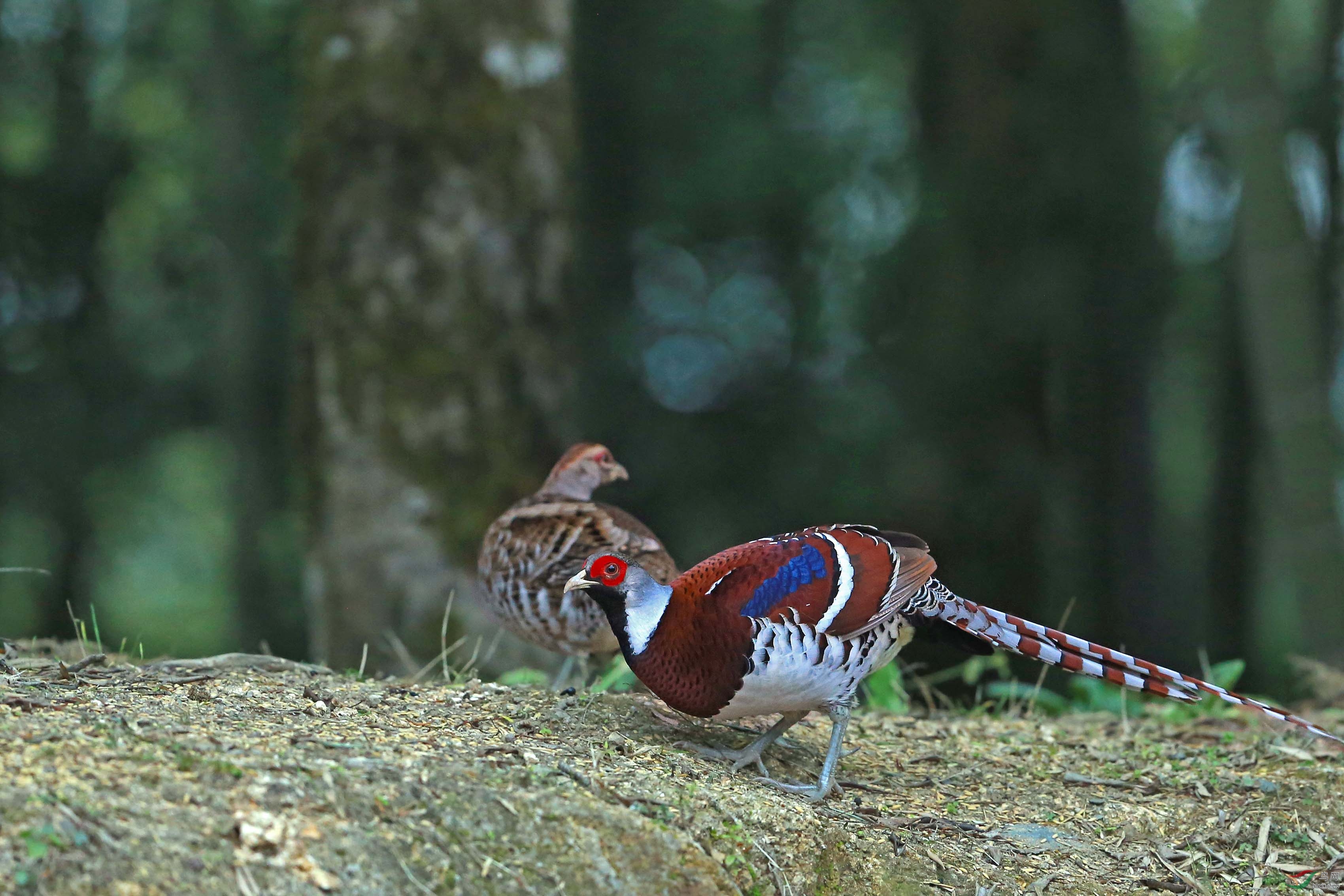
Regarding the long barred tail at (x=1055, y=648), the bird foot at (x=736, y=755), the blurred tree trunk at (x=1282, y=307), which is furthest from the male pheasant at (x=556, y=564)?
the blurred tree trunk at (x=1282, y=307)

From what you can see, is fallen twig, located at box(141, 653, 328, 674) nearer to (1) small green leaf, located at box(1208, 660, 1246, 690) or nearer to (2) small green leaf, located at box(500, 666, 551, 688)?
(2) small green leaf, located at box(500, 666, 551, 688)

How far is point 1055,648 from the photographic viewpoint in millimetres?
4223

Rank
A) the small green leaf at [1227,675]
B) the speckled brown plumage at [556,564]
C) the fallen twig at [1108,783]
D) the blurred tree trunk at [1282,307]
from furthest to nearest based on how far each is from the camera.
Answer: the blurred tree trunk at [1282,307] → the small green leaf at [1227,675] → the speckled brown plumage at [556,564] → the fallen twig at [1108,783]

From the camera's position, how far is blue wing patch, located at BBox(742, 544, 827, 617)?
3764mm

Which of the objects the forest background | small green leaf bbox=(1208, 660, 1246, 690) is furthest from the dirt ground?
the forest background

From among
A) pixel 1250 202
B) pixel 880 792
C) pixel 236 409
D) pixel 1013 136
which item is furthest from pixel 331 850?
pixel 236 409

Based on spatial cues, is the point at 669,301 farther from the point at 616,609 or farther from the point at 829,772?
the point at 829,772

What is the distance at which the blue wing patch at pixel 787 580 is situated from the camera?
3764 millimetres

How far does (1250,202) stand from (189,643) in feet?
53.6

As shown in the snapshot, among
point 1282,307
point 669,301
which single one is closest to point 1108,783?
point 1282,307

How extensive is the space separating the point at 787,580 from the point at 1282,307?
17.9 ft

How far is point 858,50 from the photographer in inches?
604

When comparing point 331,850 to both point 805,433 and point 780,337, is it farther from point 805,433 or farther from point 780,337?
point 780,337

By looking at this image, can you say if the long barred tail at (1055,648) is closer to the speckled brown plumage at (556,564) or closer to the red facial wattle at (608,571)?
the red facial wattle at (608,571)
